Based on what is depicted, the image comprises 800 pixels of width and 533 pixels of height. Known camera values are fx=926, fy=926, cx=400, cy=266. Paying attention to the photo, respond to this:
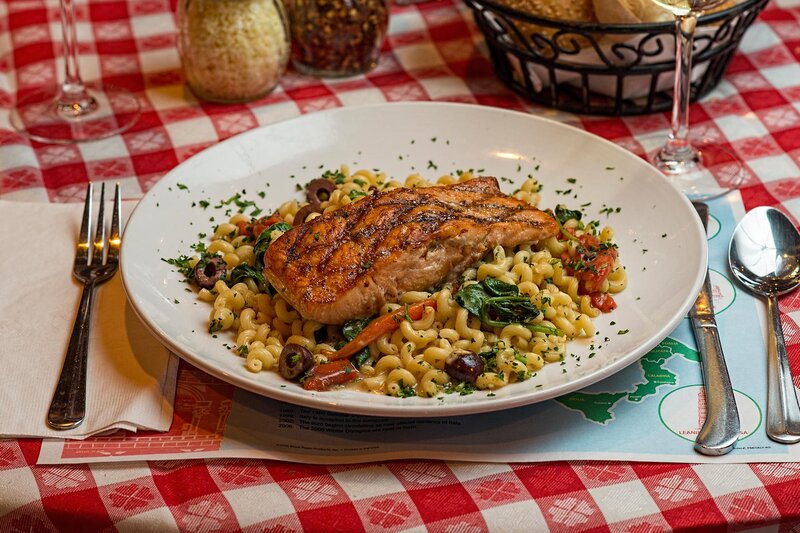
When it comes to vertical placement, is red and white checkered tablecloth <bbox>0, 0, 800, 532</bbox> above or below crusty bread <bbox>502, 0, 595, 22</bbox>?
below

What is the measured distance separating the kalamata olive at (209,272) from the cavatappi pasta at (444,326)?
3 centimetres

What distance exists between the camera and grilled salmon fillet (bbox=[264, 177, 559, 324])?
2982 millimetres

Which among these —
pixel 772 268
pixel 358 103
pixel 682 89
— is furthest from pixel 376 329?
pixel 358 103

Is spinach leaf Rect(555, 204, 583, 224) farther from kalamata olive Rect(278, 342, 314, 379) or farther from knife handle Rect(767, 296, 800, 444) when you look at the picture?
kalamata olive Rect(278, 342, 314, 379)

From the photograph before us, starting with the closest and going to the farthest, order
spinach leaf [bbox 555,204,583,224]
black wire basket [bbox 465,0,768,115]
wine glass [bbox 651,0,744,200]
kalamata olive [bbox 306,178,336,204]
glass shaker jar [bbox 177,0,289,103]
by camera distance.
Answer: spinach leaf [bbox 555,204,583,224] → kalamata olive [bbox 306,178,336,204] → wine glass [bbox 651,0,744,200] → black wire basket [bbox 465,0,768,115] → glass shaker jar [bbox 177,0,289,103]

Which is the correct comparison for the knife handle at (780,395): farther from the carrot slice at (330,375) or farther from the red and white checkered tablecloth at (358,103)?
the carrot slice at (330,375)

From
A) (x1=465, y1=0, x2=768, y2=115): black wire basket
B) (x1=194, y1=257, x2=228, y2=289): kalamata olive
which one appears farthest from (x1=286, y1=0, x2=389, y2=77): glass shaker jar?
(x1=194, y1=257, x2=228, y2=289): kalamata olive

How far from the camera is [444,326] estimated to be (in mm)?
3062

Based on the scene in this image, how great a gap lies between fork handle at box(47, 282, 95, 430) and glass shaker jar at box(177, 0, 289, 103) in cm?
185

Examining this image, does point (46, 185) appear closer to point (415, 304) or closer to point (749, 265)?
point (415, 304)

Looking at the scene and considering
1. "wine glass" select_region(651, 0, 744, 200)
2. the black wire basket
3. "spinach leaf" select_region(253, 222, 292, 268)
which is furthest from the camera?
the black wire basket

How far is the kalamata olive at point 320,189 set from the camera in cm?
370

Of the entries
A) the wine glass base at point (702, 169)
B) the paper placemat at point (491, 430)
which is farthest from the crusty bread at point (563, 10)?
the paper placemat at point (491, 430)

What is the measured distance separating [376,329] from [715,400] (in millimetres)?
1063
